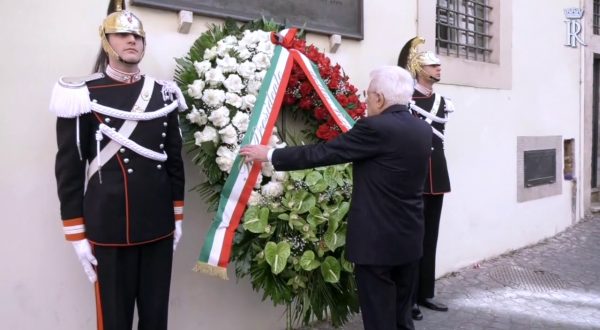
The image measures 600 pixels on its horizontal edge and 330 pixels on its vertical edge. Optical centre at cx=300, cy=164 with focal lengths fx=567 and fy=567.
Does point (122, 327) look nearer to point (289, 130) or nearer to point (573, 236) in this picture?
point (289, 130)

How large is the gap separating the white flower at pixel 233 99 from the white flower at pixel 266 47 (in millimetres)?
336

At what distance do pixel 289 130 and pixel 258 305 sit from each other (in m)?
1.25

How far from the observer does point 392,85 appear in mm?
2857

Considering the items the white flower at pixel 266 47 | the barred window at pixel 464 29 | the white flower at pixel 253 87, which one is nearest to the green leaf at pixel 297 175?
the white flower at pixel 253 87

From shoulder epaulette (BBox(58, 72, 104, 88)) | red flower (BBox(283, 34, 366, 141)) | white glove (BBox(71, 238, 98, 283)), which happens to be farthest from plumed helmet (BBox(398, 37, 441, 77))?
white glove (BBox(71, 238, 98, 283))

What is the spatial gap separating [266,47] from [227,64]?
0.93 feet

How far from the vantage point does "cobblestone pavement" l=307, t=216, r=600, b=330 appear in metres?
4.37

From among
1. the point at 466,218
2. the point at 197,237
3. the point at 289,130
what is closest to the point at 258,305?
the point at 197,237

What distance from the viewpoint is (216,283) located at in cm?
374

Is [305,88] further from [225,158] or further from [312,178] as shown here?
[225,158]

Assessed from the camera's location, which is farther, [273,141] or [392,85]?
[273,141]

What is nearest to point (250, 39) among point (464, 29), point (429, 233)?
point (429, 233)

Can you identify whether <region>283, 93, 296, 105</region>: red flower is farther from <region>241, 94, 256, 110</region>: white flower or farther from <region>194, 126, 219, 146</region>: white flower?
<region>194, 126, 219, 146</region>: white flower

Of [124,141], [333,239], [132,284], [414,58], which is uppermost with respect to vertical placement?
[414,58]
